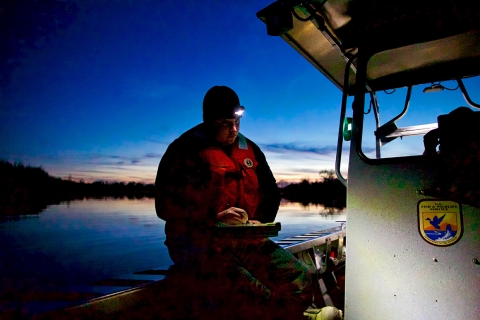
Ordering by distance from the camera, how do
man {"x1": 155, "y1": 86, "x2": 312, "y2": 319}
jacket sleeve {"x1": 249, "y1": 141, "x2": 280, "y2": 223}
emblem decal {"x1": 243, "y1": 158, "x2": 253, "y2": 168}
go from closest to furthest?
man {"x1": 155, "y1": 86, "x2": 312, "y2": 319} < emblem decal {"x1": 243, "y1": 158, "x2": 253, "y2": 168} < jacket sleeve {"x1": 249, "y1": 141, "x2": 280, "y2": 223}

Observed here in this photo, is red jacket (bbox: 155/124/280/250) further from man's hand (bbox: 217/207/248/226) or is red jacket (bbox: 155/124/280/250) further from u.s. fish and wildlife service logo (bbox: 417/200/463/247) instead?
u.s. fish and wildlife service logo (bbox: 417/200/463/247)

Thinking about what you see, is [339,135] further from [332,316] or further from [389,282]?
[332,316]

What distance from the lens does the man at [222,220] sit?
7.72 feet

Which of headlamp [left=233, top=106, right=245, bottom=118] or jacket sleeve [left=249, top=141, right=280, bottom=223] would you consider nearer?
headlamp [left=233, top=106, right=245, bottom=118]

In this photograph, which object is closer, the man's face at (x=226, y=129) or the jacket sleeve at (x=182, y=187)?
the jacket sleeve at (x=182, y=187)

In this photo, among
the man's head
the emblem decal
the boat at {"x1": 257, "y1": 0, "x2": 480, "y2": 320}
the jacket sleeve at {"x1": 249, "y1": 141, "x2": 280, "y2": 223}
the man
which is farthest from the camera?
the jacket sleeve at {"x1": 249, "y1": 141, "x2": 280, "y2": 223}

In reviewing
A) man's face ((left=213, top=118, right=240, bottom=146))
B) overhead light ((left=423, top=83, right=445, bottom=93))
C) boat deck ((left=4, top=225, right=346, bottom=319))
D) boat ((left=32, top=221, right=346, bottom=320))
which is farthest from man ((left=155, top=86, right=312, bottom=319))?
overhead light ((left=423, top=83, right=445, bottom=93))

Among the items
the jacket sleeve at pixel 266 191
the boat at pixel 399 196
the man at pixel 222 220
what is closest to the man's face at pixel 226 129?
the man at pixel 222 220

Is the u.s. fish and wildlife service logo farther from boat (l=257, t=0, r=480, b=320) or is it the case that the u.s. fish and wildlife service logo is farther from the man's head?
the man's head

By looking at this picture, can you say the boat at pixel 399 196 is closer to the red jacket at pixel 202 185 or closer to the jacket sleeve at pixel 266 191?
the red jacket at pixel 202 185

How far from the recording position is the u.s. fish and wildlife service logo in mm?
1832

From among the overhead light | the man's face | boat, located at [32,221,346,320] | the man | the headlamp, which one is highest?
the overhead light

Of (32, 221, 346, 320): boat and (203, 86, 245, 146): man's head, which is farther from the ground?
(203, 86, 245, 146): man's head

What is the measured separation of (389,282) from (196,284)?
1.28 m
